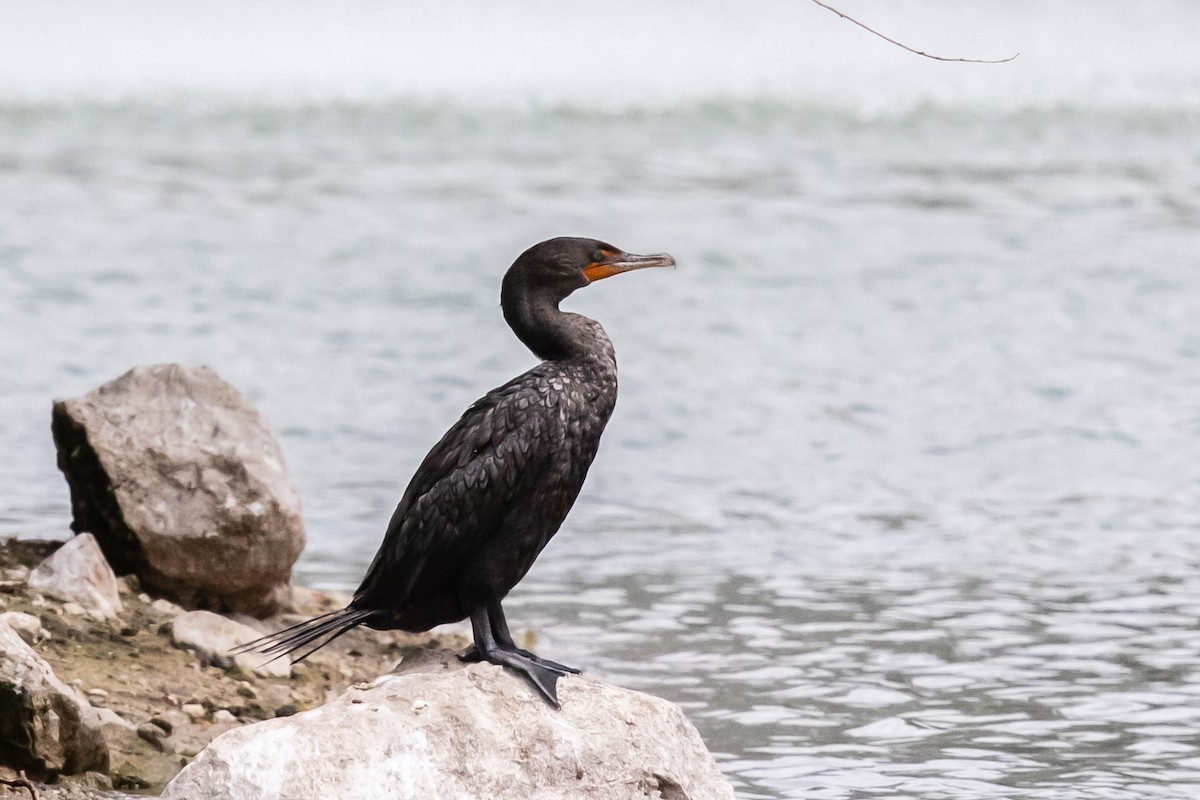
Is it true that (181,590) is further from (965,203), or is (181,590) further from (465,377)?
(965,203)

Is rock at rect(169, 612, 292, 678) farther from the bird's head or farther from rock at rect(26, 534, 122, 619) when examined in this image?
the bird's head

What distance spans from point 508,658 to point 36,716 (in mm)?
1176

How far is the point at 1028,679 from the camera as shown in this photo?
651cm

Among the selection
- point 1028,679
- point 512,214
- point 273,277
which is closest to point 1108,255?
point 512,214

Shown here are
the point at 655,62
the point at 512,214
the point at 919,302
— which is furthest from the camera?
the point at 655,62

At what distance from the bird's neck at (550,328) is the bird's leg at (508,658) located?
0.69 meters

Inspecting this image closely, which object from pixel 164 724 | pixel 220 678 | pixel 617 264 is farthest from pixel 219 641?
pixel 617 264

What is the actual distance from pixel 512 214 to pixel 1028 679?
37.5ft

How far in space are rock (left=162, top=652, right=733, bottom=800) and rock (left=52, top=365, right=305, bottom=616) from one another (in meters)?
1.85

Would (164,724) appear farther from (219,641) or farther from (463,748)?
(463,748)

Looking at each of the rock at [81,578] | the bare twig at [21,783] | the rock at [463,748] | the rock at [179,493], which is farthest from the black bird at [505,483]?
the rock at [179,493]

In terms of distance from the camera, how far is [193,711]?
5266mm

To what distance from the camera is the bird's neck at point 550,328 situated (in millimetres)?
4605

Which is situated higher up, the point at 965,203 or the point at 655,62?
the point at 655,62
